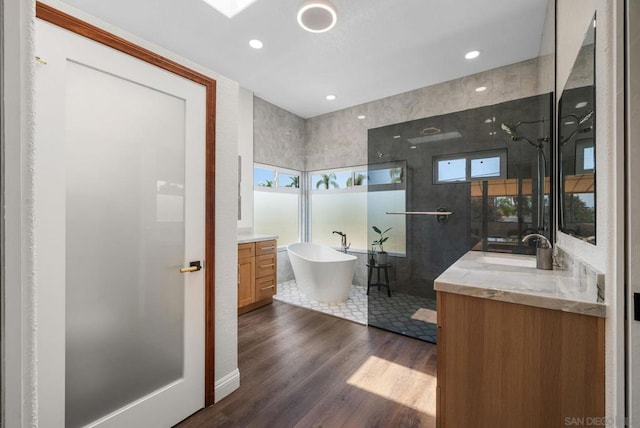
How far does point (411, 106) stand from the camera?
381 centimetres

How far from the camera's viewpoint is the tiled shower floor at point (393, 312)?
9.16 feet

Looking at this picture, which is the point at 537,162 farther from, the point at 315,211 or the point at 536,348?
the point at 315,211

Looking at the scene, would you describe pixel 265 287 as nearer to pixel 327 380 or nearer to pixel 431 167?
pixel 327 380

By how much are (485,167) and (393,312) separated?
184 centimetres

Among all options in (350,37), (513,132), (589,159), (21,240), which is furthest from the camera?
(350,37)

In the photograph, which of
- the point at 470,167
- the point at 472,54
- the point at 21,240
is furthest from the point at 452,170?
the point at 21,240

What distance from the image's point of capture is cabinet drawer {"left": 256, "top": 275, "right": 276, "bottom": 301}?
351 centimetres

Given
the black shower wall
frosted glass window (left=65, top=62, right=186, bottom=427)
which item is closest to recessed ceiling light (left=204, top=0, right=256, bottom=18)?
frosted glass window (left=65, top=62, right=186, bottom=427)

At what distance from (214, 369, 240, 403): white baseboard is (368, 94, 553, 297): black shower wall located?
1.98 metres

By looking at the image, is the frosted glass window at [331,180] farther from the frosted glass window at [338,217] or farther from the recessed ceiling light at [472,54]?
the recessed ceiling light at [472,54]

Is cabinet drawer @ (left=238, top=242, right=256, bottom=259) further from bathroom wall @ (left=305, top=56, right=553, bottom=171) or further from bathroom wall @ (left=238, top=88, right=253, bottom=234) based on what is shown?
bathroom wall @ (left=305, top=56, right=553, bottom=171)

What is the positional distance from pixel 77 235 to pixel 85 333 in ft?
1.59

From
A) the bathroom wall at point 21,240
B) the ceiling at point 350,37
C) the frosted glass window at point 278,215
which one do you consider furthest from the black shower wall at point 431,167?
the bathroom wall at point 21,240

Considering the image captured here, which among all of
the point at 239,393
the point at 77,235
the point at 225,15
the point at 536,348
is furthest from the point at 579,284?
the point at 225,15
